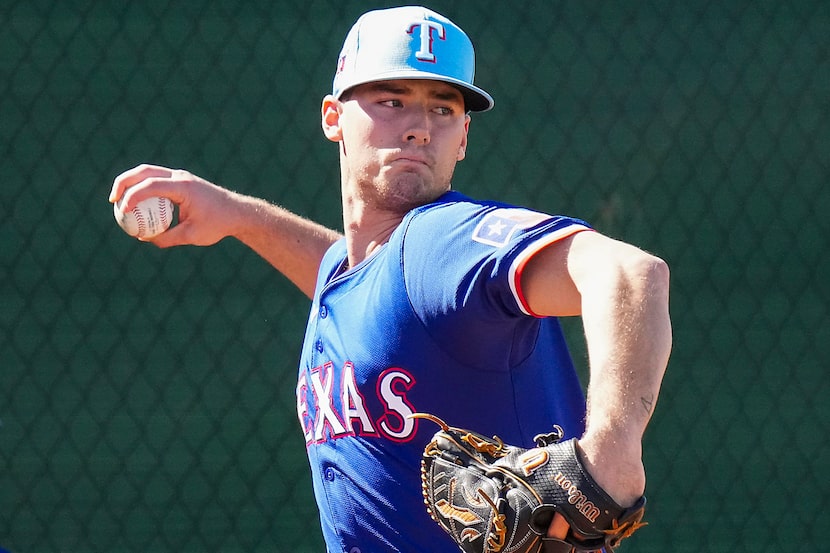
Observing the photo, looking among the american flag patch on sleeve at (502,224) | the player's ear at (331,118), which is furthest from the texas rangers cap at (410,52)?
the american flag patch on sleeve at (502,224)

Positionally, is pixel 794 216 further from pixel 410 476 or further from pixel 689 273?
pixel 410 476

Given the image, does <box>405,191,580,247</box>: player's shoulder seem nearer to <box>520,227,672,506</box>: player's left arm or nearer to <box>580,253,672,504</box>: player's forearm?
<box>520,227,672,506</box>: player's left arm

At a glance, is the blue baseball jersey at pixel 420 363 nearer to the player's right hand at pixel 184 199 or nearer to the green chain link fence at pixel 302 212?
the player's right hand at pixel 184 199

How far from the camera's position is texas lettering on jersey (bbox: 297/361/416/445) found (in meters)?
2.12

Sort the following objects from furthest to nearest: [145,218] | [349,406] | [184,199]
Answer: [184,199], [145,218], [349,406]

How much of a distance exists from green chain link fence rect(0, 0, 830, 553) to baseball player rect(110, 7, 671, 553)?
1.44 metres

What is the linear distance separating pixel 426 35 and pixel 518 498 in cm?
116

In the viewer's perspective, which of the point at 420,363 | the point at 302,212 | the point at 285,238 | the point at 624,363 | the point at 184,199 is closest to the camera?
the point at 624,363

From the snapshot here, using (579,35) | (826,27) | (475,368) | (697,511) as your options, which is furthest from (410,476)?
(826,27)

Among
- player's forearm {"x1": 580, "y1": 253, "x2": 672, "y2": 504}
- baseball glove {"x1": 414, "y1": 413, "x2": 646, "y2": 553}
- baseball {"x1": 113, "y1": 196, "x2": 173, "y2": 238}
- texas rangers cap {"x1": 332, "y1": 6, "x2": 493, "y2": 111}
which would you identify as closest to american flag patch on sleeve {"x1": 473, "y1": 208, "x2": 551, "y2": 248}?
player's forearm {"x1": 580, "y1": 253, "x2": 672, "y2": 504}

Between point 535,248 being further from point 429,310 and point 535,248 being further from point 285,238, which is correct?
point 285,238

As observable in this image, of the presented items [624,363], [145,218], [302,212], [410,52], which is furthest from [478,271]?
[302,212]

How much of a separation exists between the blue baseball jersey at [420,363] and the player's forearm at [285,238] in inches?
20.8

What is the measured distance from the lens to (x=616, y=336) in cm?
154
